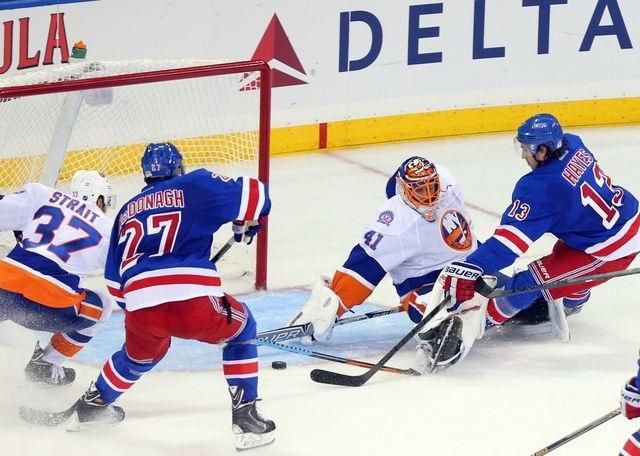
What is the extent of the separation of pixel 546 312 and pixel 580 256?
0.91ft

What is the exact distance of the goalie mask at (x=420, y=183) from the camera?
17.5 ft

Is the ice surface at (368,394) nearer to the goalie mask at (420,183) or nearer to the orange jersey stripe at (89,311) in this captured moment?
the orange jersey stripe at (89,311)

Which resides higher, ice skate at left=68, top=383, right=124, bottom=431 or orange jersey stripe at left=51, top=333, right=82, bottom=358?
orange jersey stripe at left=51, top=333, right=82, bottom=358

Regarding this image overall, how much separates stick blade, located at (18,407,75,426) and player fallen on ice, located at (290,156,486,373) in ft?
3.57

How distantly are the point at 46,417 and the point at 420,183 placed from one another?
4.92 ft

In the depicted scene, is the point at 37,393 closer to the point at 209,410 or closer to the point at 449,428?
the point at 209,410

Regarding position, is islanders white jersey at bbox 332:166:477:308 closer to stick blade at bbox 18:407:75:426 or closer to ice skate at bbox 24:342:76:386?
ice skate at bbox 24:342:76:386

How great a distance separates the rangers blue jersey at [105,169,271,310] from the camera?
14.7 feet

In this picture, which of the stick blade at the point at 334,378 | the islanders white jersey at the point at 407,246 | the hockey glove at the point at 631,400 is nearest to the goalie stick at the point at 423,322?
the stick blade at the point at 334,378

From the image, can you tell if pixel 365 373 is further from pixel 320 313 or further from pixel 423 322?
pixel 320 313

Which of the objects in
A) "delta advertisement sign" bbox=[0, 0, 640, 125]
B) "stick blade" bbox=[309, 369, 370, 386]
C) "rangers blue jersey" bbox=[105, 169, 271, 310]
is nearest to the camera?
"rangers blue jersey" bbox=[105, 169, 271, 310]

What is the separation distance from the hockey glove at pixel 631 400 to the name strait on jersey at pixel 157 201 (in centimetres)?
139

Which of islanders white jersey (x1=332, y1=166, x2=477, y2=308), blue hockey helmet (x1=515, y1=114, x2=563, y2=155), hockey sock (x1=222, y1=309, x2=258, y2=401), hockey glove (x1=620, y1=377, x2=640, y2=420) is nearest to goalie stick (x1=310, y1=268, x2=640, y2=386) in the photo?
islanders white jersey (x1=332, y1=166, x2=477, y2=308)

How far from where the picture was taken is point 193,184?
449 centimetres
